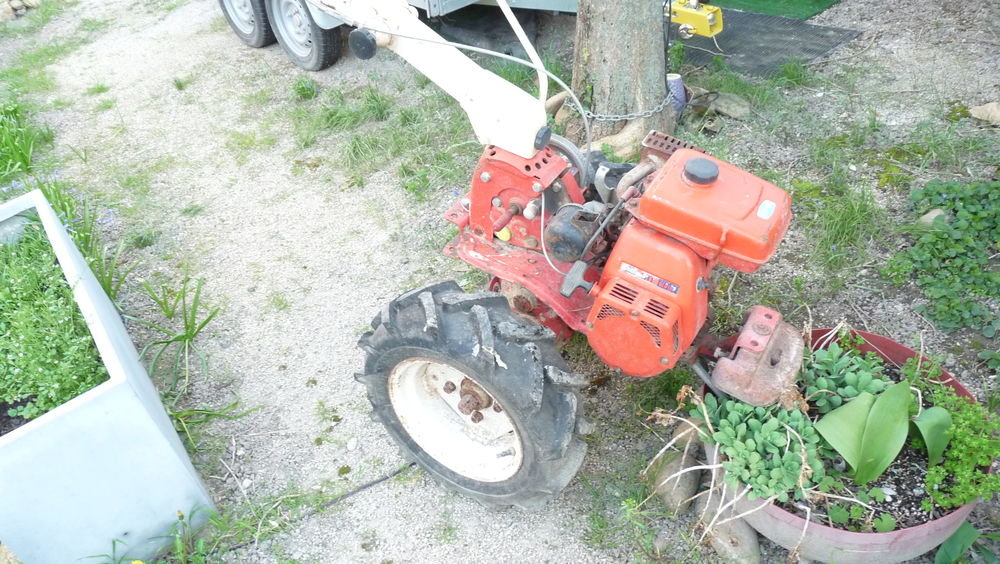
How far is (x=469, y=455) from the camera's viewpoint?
2.64 m

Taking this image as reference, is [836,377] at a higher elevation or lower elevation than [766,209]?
lower

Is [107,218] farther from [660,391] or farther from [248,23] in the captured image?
[660,391]

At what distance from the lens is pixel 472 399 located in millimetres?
2516

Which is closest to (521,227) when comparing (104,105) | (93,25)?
(104,105)

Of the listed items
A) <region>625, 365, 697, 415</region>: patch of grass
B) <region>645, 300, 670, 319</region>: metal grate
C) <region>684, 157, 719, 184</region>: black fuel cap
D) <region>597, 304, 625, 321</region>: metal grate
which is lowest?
<region>625, 365, 697, 415</region>: patch of grass

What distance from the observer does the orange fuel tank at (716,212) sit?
202cm

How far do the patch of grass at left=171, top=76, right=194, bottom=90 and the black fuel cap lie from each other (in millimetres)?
4720

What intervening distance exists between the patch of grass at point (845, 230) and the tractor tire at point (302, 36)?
367cm

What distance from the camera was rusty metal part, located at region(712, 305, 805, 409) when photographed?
7.39ft

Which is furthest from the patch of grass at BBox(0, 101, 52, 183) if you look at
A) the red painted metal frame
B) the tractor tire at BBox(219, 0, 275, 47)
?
the red painted metal frame

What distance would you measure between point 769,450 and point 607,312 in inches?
27.0

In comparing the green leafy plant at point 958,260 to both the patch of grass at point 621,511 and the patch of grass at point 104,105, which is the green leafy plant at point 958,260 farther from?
the patch of grass at point 104,105

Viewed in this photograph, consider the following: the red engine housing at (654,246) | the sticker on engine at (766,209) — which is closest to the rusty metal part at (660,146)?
the red engine housing at (654,246)

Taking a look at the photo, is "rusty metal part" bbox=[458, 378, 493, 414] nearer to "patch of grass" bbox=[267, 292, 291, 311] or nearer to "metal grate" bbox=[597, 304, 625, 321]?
"metal grate" bbox=[597, 304, 625, 321]
